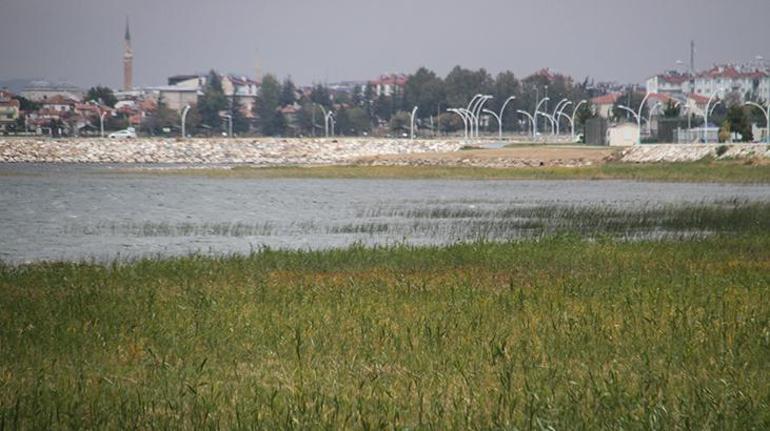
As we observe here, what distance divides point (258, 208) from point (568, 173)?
35.2m

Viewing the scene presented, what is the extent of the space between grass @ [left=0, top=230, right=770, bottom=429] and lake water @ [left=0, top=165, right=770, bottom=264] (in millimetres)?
9215

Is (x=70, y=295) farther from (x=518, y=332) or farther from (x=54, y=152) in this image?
(x=54, y=152)

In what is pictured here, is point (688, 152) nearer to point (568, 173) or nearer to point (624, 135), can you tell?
point (568, 173)

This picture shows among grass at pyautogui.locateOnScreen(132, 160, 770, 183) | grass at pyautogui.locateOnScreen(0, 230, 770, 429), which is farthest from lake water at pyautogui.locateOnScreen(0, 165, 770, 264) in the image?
grass at pyautogui.locateOnScreen(0, 230, 770, 429)

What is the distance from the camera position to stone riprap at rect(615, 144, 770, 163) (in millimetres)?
87812

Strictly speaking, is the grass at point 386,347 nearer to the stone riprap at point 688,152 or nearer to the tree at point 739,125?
the stone riprap at point 688,152


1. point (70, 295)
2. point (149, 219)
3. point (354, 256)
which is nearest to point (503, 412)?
point (70, 295)

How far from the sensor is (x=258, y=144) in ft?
518

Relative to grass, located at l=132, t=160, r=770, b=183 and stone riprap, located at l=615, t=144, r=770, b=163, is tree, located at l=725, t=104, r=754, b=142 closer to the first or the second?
stone riprap, located at l=615, t=144, r=770, b=163

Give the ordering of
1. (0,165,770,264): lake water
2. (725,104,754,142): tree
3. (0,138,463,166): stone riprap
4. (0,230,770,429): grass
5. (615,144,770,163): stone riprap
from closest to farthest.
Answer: (0,230,770,429): grass, (0,165,770,264): lake water, (615,144,770,163): stone riprap, (725,104,754,142): tree, (0,138,463,166): stone riprap

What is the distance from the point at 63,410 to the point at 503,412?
12.4 ft

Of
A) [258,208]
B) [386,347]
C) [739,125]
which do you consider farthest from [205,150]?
[386,347]

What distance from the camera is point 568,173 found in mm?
83062

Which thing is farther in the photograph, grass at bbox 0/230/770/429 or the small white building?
the small white building
